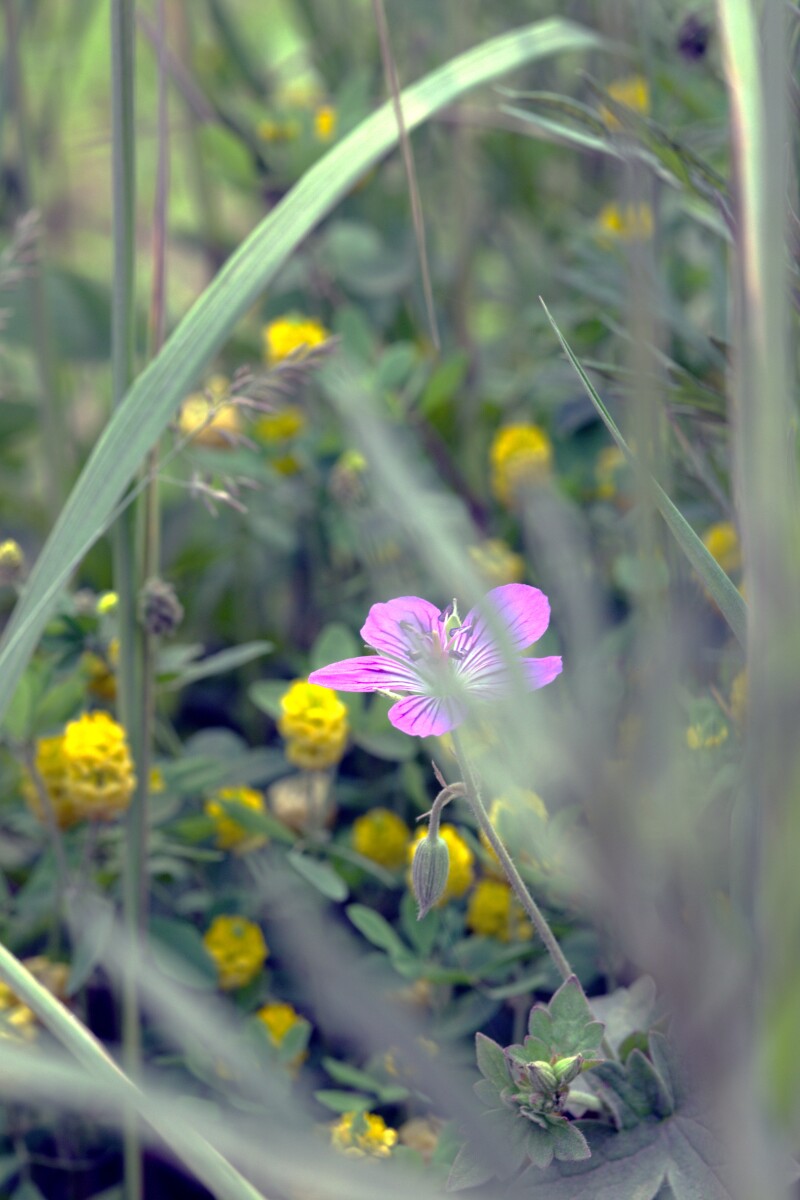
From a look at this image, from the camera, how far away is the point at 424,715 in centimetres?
43

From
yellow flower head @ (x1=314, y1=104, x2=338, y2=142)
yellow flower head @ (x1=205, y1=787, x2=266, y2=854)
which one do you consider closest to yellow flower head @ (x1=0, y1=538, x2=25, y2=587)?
yellow flower head @ (x1=205, y1=787, x2=266, y2=854)

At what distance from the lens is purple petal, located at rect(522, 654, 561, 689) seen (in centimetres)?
41

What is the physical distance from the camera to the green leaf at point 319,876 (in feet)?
2.04

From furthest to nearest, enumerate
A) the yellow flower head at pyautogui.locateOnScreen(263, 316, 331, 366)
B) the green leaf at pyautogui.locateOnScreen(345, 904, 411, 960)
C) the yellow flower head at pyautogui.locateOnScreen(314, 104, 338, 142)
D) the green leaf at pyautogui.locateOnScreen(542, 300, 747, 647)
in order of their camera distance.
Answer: the yellow flower head at pyautogui.locateOnScreen(314, 104, 338, 142), the yellow flower head at pyautogui.locateOnScreen(263, 316, 331, 366), the green leaf at pyautogui.locateOnScreen(345, 904, 411, 960), the green leaf at pyautogui.locateOnScreen(542, 300, 747, 647)

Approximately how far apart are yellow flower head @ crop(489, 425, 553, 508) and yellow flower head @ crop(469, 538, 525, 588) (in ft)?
0.14

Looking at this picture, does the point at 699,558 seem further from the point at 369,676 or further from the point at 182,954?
the point at 182,954

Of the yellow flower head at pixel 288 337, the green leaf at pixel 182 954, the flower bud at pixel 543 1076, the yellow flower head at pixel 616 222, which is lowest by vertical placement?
the flower bud at pixel 543 1076

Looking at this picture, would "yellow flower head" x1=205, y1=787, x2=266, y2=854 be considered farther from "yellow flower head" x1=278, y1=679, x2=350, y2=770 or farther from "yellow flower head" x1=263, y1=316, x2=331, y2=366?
"yellow flower head" x1=263, y1=316, x2=331, y2=366

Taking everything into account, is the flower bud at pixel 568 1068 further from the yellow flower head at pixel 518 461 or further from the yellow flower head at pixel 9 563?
the yellow flower head at pixel 518 461

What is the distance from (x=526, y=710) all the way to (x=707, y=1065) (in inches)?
4.2

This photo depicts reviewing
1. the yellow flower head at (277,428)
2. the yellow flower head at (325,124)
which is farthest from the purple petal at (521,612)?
the yellow flower head at (325,124)

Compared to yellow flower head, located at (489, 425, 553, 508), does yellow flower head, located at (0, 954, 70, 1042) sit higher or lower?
lower

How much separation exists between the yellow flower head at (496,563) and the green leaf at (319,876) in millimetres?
225

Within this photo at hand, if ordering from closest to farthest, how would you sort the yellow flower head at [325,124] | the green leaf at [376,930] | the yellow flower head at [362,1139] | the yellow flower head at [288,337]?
the yellow flower head at [362,1139], the green leaf at [376,930], the yellow flower head at [288,337], the yellow flower head at [325,124]
